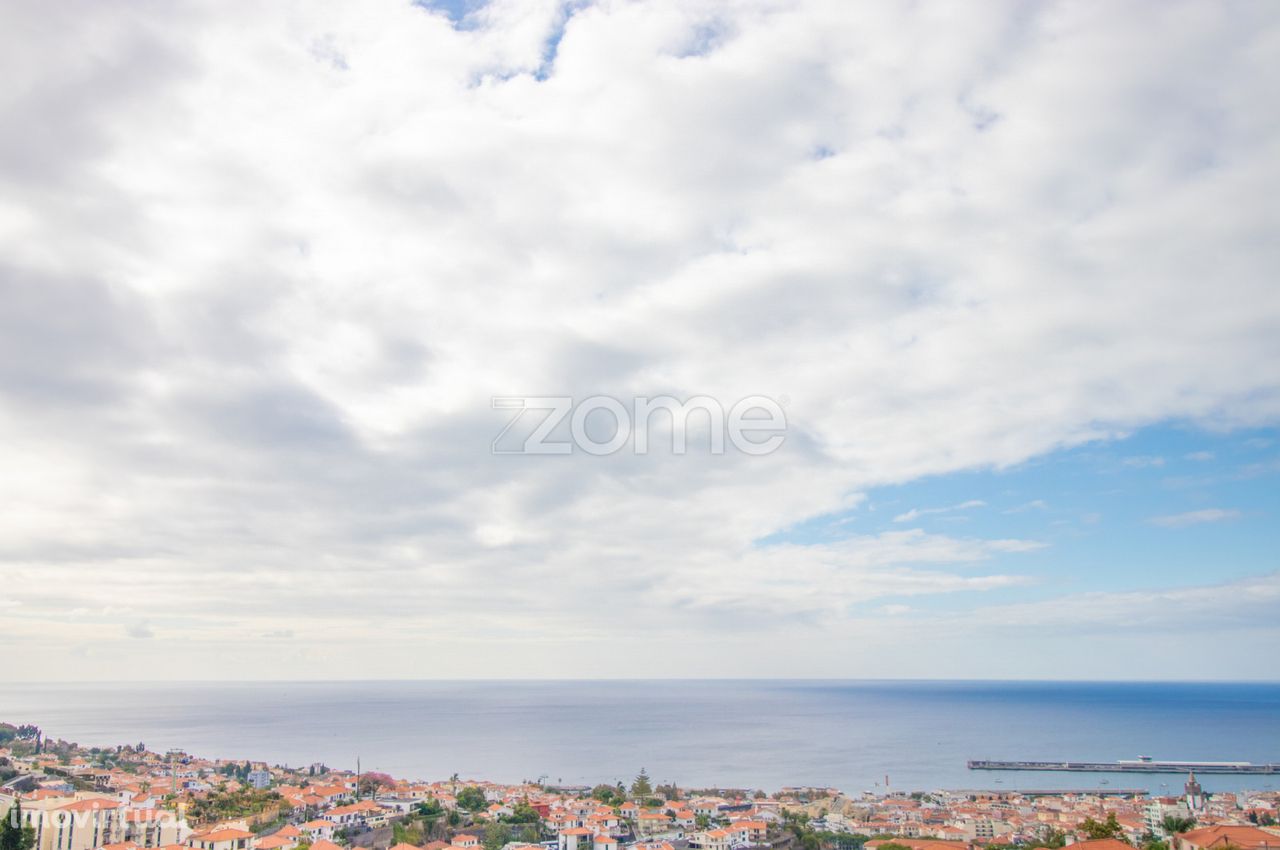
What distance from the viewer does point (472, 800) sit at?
3002 cm

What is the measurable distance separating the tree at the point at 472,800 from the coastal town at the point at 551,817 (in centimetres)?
8

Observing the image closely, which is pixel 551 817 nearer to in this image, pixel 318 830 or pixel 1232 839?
pixel 318 830

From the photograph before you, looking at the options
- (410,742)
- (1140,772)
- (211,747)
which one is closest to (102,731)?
(211,747)

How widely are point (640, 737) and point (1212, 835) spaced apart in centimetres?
5720

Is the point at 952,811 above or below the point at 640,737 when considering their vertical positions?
above

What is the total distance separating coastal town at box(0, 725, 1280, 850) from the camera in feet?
70.9

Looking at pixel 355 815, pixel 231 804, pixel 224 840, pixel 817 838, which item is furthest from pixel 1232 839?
pixel 231 804

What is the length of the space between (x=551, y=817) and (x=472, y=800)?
406 cm

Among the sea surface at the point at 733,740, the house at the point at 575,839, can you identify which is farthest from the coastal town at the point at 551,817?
the sea surface at the point at 733,740

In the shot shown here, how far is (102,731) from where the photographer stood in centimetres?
7569

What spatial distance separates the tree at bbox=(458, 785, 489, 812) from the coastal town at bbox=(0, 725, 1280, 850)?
0.26 feet

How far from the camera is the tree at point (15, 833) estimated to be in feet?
65.1

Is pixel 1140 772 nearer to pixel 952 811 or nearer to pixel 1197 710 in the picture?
pixel 952 811

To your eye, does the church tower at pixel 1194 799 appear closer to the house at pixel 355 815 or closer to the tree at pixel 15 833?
the house at pixel 355 815
